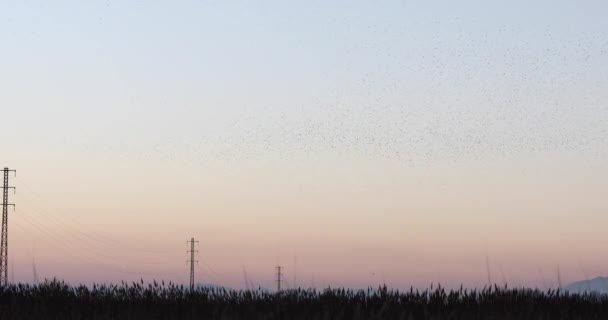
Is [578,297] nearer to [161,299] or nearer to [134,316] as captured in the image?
[161,299]

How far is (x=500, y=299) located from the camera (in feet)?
45.9

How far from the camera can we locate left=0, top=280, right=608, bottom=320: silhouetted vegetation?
457 inches

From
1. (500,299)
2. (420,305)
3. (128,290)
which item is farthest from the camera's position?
(128,290)

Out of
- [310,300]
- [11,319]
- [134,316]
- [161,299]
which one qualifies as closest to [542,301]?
[310,300]

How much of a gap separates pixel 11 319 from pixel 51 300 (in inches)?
150

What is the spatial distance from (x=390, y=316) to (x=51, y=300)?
253 inches

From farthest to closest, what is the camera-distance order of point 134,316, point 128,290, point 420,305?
point 128,290, point 420,305, point 134,316

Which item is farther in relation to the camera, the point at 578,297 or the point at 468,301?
the point at 578,297

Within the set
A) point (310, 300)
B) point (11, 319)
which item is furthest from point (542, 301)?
point (11, 319)

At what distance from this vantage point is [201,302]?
13.1 meters

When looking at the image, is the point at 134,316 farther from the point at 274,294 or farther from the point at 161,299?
the point at 274,294

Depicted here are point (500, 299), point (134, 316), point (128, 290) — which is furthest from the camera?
point (128, 290)

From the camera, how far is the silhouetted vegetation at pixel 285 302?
11.6 meters

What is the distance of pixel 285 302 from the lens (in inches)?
500
